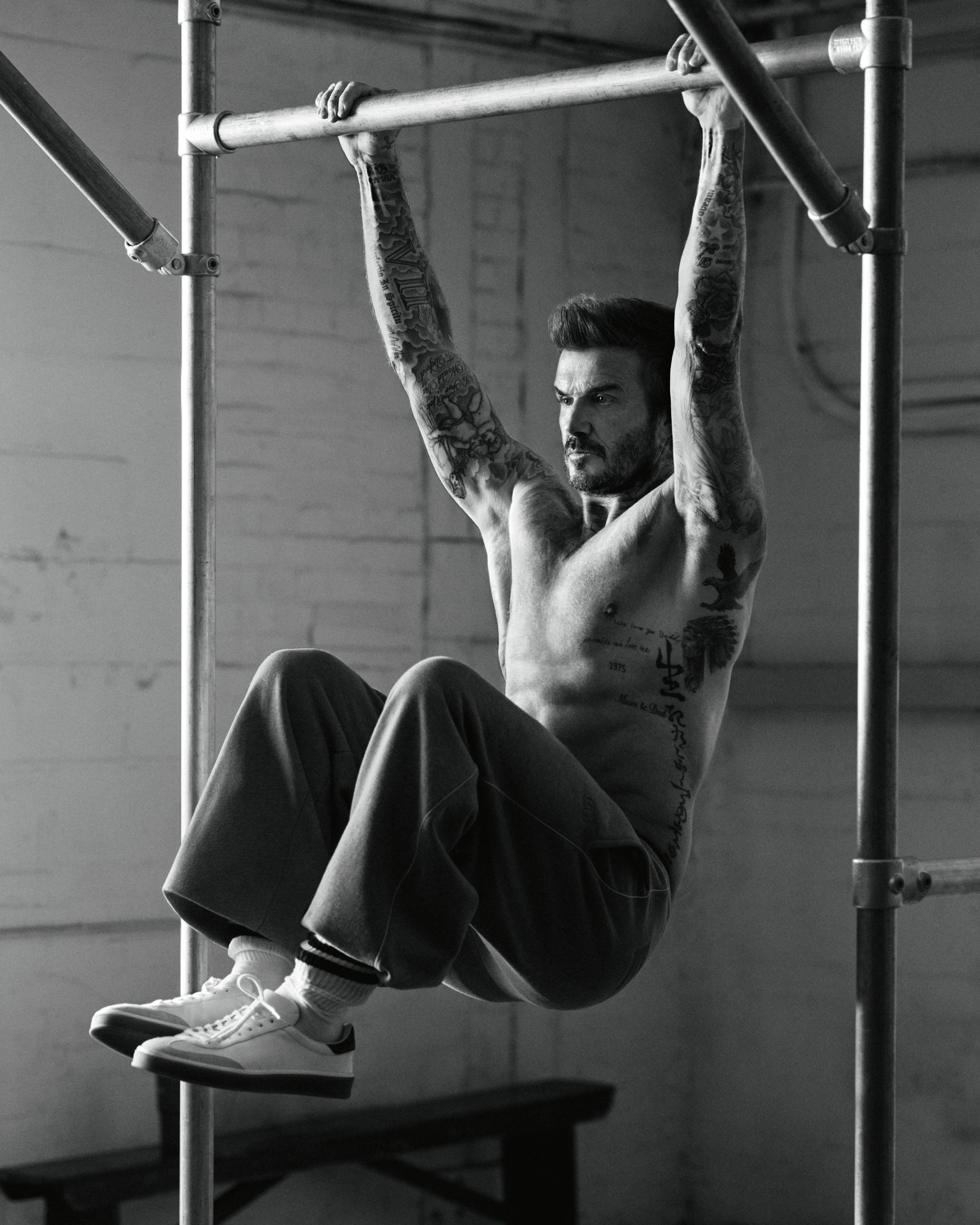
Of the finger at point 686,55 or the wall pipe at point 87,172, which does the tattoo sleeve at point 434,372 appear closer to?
the wall pipe at point 87,172

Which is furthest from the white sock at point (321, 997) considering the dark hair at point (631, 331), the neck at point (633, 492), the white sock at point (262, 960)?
the dark hair at point (631, 331)

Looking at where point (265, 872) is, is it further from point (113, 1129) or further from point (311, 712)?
point (113, 1129)

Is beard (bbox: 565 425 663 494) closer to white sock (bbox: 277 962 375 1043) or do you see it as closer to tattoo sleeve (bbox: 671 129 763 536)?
tattoo sleeve (bbox: 671 129 763 536)

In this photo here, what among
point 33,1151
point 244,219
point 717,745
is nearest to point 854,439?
point 717,745

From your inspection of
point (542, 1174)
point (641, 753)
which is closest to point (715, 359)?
point (641, 753)

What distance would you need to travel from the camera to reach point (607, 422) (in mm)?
2396

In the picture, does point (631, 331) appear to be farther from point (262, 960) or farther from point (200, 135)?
point (262, 960)

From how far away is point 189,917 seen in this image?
2047mm

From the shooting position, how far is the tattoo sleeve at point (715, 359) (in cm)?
207

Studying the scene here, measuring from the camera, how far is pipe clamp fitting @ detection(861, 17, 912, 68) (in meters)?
1.81

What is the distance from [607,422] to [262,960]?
2.82 ft

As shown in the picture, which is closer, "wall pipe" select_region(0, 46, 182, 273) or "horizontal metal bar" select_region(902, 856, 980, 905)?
"horizontal metal bar" select_region(902, 856, 980, 905)

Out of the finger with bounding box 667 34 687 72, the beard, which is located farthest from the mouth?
the finger with bounding box 667 34 687 72

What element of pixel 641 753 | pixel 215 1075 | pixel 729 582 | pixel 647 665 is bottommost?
pixel 215 1075
